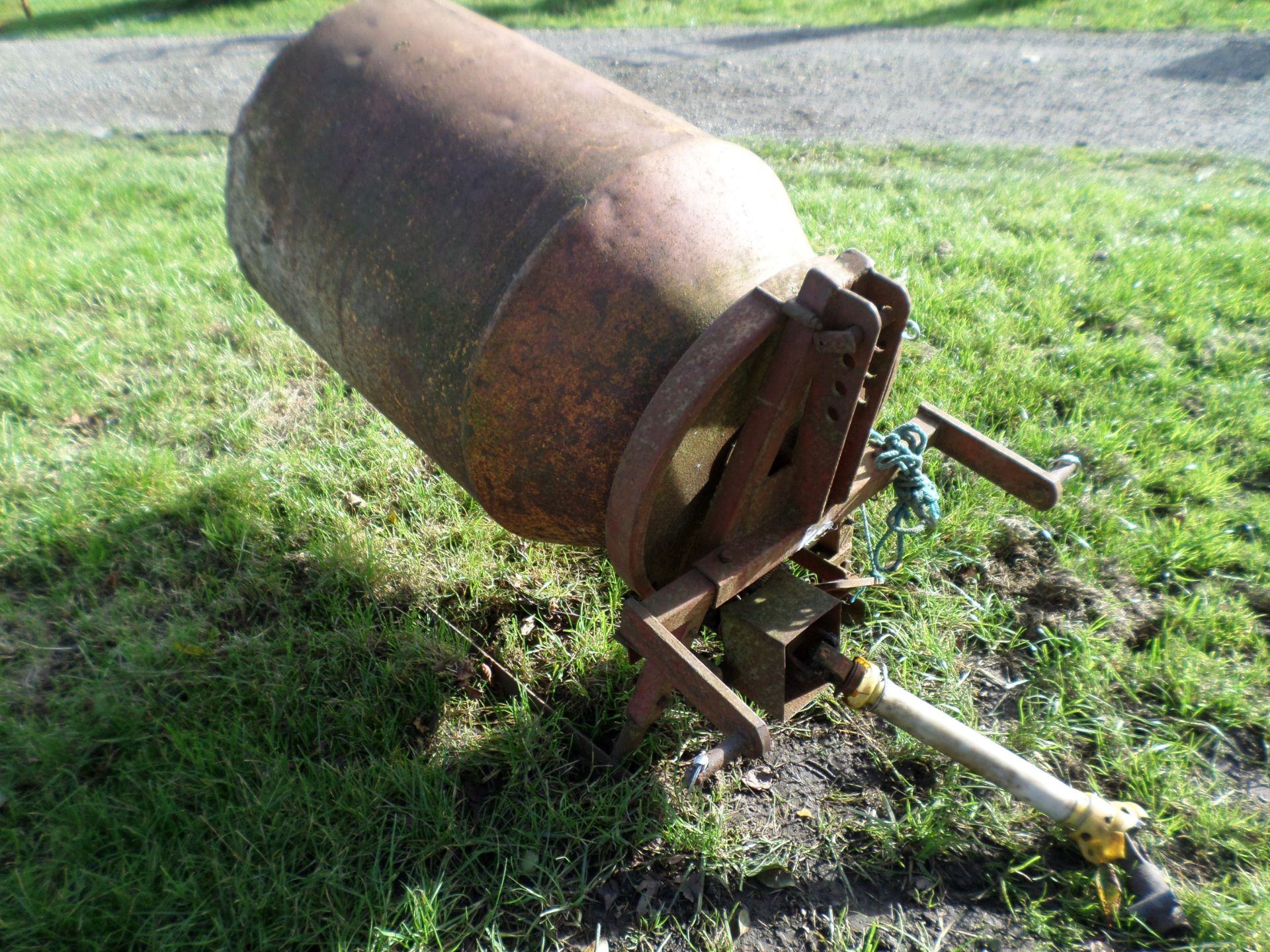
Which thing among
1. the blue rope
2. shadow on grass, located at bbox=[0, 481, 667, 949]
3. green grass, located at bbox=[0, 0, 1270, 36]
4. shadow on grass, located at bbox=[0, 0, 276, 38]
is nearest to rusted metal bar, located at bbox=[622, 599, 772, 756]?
shadow on grass, located at bbox=[0, 481, 667, 949]

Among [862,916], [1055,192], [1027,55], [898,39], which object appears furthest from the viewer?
[898,39]

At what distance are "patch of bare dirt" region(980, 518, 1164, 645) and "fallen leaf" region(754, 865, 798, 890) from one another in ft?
4.04

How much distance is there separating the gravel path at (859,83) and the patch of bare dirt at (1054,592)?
196 inches

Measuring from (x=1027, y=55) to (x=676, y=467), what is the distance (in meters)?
9.14

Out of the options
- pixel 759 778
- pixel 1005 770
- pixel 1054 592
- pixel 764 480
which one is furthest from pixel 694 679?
pixel 1054 592

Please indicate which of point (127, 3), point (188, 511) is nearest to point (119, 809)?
point (188, 511)

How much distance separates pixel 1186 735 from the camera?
2465mm

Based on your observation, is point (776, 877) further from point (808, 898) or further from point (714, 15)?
point (714, 15)

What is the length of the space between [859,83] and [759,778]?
7.75m

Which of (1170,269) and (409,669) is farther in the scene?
(1170,269)

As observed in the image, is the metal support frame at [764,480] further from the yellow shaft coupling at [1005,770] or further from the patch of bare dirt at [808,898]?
the patch of bare dirt at [808,898]

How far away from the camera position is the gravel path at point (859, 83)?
7145 millimetres

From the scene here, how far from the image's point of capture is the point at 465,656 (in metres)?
2.59

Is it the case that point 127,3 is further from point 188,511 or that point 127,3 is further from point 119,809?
point 119,809
